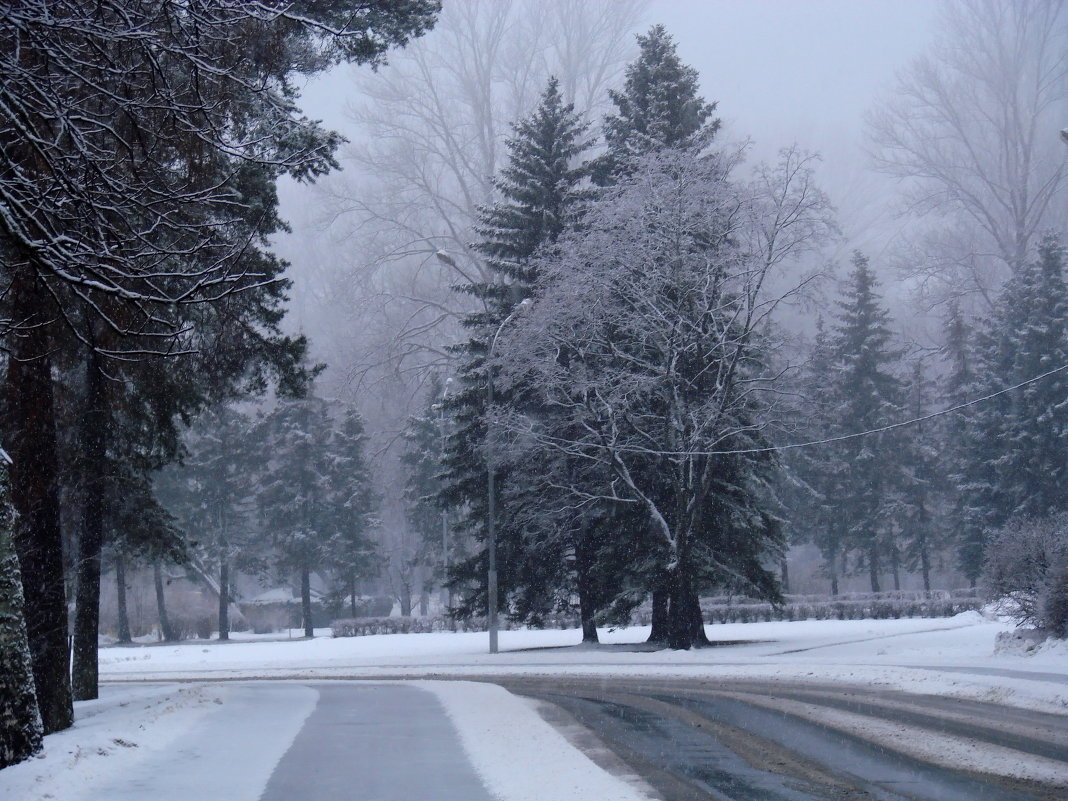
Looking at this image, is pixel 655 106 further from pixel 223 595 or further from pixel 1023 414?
pixel 223 595

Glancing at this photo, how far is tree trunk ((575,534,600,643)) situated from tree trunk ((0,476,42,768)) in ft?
72.8

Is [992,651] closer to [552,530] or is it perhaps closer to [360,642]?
[552,530]

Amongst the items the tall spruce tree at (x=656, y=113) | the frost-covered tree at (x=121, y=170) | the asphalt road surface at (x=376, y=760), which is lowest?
the asphalt road surface at (x=376, y=760)

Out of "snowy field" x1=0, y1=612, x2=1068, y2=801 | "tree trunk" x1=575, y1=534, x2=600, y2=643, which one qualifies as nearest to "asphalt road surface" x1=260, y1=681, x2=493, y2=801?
"snowy field" x1=0, y1=612, x2=1068, y2=801

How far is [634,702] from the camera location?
1585 centimetres

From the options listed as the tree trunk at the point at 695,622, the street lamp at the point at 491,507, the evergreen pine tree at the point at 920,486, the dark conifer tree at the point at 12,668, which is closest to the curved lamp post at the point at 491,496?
the street lamp at the point at 491,507

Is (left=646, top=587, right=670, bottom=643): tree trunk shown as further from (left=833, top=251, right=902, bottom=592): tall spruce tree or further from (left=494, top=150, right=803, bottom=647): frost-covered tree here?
(left=833, top=251, right=902, bottom=592): tall spruce tree

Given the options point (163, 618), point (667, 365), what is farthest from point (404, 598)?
point (667, 365)

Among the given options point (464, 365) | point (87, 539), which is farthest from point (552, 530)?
point (87, 539)

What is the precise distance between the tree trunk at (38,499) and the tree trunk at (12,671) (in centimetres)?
335

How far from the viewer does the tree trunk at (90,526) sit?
15.6 m

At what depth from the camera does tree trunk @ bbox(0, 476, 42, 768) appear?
338 inches

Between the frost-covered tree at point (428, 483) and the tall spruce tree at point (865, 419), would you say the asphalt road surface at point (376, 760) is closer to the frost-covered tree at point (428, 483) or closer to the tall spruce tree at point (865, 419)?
the tall spruce tree at point (865, 419)

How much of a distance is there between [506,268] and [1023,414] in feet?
76.5
